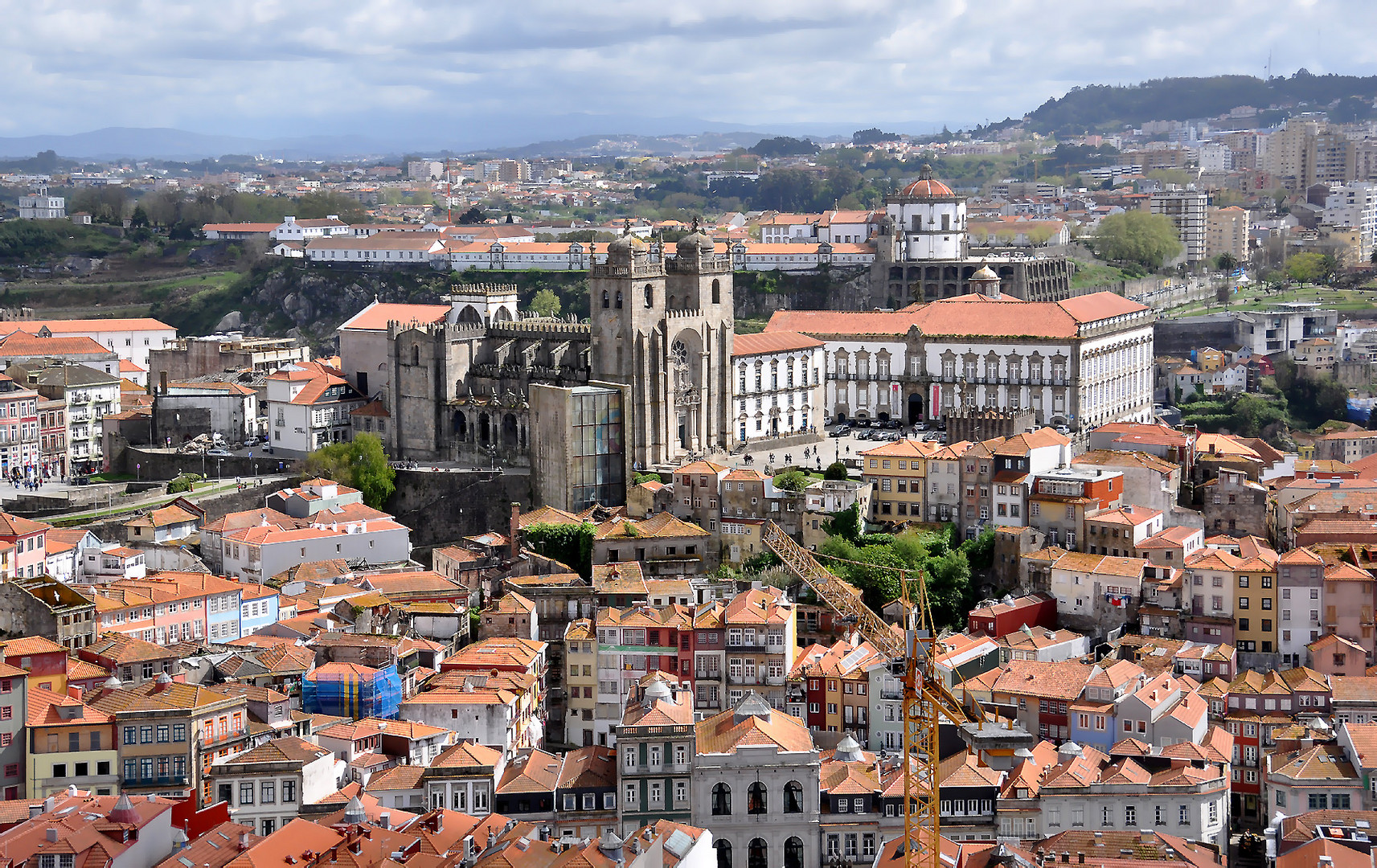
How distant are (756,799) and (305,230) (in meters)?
99.2

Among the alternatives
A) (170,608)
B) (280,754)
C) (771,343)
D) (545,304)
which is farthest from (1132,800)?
(545,304)

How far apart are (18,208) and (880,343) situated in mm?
136545

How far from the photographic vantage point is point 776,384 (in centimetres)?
7219

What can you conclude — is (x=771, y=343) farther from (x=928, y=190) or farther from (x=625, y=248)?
(x=928, y=190)

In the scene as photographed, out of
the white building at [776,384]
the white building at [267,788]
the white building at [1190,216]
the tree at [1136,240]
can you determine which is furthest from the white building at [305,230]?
the white building at [267,788]

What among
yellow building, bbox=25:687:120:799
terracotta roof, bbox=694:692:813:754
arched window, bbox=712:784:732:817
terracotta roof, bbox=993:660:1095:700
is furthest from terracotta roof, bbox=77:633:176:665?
terracotta roof, bbox=993:660:1095:700

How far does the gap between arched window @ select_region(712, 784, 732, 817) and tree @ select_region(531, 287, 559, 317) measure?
60793mm

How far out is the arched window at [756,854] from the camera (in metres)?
42.3

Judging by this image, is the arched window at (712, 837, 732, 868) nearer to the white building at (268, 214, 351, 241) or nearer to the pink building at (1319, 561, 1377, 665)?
the pink building at (1319, 561, 1377, 665)

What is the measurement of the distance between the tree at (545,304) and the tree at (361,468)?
1330 inches

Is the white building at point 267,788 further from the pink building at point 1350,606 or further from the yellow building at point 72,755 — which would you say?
the pink building at point 1350,606

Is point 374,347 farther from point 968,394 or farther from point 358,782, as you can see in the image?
point 358,782

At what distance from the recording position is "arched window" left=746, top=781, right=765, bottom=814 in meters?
42.6

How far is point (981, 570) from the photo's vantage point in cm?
5794
